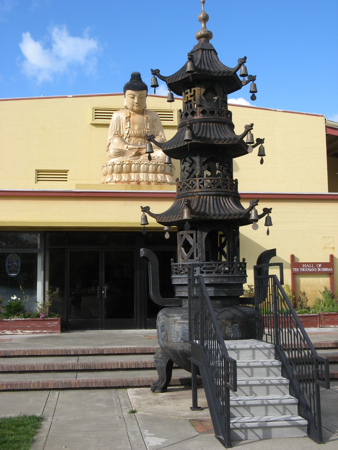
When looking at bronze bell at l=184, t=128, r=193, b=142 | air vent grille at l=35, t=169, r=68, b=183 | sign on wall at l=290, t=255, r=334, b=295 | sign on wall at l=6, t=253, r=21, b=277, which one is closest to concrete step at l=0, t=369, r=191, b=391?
bronze bell at l=184, t=128, r=193, b=142

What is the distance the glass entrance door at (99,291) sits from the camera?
46.7ft

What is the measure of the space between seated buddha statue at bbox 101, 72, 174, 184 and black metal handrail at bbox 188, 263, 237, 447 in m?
9.47

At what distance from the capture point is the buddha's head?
17578mm

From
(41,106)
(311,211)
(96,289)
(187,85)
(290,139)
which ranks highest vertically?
(41,106)

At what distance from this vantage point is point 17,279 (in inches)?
560

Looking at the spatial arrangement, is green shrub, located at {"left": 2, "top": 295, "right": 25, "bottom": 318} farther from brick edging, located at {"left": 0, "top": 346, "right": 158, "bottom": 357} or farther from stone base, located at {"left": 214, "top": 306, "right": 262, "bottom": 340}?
stone base, located at {"left": 214, "top": 306, "right": 262, "bottom": 340}

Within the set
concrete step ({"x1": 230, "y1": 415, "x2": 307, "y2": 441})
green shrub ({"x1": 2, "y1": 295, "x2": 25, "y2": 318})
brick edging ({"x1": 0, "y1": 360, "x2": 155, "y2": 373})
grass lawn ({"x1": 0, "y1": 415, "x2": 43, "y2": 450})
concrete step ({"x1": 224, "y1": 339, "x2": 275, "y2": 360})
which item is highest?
green shrub ({"x1": 2, "y1": 295, "x2": 25, "y2": 318})

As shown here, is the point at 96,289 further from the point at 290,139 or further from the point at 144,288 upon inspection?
the point at 290,139

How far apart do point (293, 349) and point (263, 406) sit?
89 centimetres

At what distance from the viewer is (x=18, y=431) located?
19.5 feet

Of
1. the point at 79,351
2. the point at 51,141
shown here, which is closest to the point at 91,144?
the point at 51,141

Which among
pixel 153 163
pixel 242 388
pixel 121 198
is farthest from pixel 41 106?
pixel 242 388

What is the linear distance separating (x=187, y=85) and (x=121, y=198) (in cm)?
613

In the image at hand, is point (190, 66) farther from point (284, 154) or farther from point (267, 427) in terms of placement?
point (284, 154)
